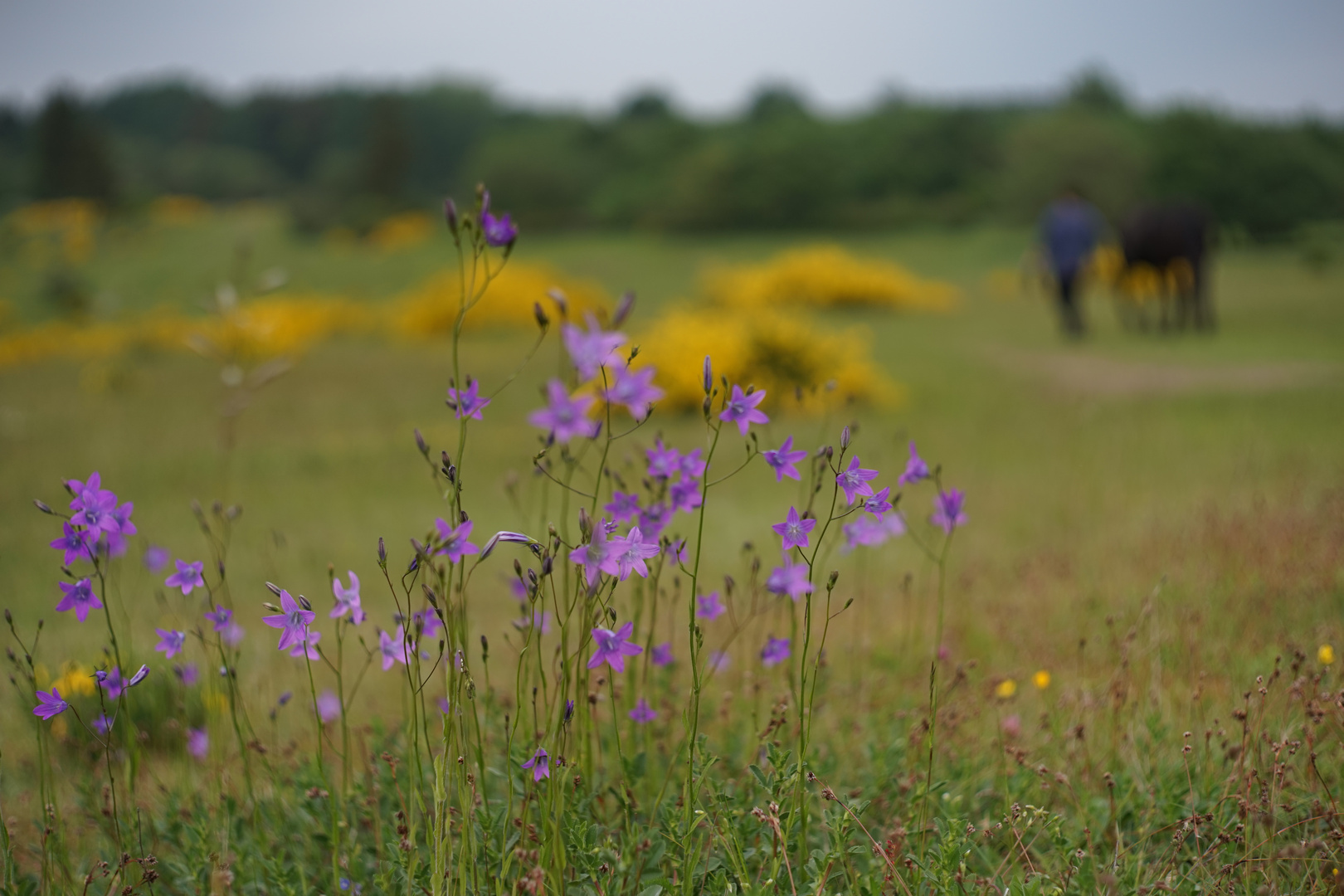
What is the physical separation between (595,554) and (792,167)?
92.5 ft

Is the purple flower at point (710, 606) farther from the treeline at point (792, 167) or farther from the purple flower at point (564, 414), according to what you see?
the treeline at point (792, 167)

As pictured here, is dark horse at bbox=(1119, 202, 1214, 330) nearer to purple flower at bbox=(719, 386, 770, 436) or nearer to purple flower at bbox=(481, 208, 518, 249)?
purple flower at bbox=(719, 386, 770, 436)

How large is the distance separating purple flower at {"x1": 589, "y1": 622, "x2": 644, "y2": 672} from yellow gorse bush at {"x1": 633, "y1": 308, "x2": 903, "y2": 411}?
6549mm

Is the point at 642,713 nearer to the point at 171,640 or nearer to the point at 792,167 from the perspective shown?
the point at 171,640

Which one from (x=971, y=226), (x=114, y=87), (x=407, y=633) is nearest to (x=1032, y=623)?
(x=407, y=633)

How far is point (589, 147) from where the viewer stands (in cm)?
3572

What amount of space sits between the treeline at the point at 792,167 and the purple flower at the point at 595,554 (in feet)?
80.7

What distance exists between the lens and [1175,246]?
38.4 feet

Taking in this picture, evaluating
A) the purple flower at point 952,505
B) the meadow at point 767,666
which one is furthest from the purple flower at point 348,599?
the purple flower at point 952,505

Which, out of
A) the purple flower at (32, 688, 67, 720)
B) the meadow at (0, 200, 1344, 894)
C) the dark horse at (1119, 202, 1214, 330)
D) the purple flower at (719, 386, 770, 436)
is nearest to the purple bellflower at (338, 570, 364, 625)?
the meadow at (0, 200, 1344, 894)

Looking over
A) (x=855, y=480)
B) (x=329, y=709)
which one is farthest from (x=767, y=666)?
(x=855, y=480)

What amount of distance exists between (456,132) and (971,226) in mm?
32246

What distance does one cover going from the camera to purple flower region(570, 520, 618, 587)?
1246mm

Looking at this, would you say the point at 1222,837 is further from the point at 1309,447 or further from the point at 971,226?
the point at 971,226
